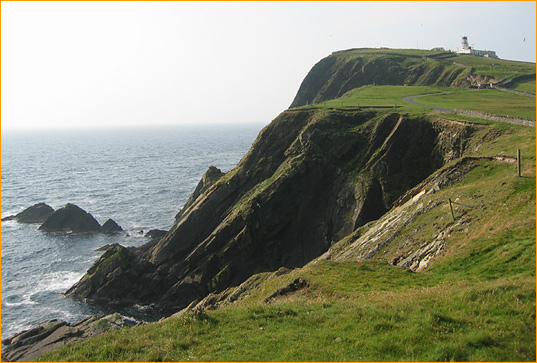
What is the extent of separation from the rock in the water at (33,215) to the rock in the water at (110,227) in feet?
56.3

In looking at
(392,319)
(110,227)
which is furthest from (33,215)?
(392,319)

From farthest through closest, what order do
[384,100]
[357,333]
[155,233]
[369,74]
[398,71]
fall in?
[369,74] < [398,71] < [384,100] < [155,233] < [357,333]

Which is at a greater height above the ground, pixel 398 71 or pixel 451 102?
pixel 398 71

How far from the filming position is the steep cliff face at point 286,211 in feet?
174

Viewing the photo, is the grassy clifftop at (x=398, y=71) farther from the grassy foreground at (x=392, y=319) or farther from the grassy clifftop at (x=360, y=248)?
the grassy foreground at (x=392, y=319)

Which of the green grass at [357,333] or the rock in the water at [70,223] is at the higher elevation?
the green grass at [357,333]

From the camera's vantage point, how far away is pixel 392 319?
15703mm

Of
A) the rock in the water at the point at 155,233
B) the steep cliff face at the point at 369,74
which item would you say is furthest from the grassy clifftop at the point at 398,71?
the rock in the water at the point at 155,233

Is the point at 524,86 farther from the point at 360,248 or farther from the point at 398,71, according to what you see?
the point at 360,248

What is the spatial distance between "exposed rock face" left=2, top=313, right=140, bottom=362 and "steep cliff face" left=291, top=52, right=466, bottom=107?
102392 millimetres

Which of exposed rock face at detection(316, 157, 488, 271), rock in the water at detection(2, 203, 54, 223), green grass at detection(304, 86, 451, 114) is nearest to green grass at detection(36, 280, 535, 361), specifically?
exposed rock face at detection(316, 157, 488, 271)

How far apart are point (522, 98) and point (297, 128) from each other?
43.0 m

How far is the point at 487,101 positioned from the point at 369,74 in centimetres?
6514

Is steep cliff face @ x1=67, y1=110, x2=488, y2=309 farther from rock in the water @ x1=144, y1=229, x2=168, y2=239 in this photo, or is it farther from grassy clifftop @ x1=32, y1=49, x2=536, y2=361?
rock in the water @ x1=144, y1=229, x2=168, y2=239
